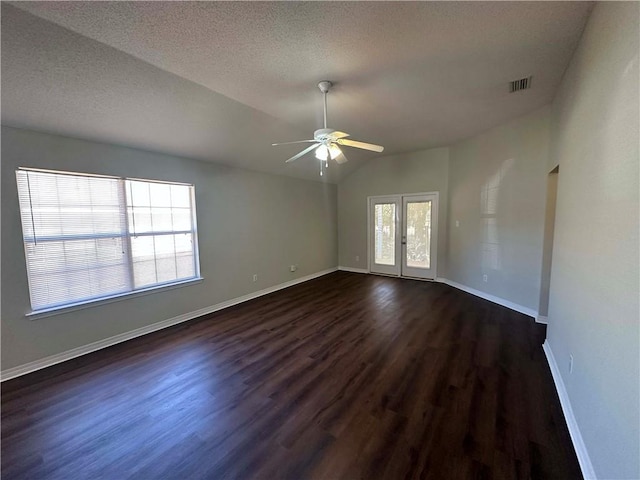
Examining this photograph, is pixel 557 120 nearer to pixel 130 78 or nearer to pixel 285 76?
pixel 285 76

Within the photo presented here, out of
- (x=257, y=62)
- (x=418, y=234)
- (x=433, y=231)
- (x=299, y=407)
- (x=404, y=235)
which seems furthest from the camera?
(x=404, y=235)

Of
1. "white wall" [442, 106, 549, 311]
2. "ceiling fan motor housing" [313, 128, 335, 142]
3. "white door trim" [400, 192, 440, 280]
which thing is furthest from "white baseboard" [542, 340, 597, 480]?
"white door trim" [400, 192, 440, 280]

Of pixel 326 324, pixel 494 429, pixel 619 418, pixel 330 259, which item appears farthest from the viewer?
pixel 330 259

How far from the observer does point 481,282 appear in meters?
4.70

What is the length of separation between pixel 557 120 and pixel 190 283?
5.26 meters

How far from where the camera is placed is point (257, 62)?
7.32ft

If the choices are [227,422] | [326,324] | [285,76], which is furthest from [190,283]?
[285,76]

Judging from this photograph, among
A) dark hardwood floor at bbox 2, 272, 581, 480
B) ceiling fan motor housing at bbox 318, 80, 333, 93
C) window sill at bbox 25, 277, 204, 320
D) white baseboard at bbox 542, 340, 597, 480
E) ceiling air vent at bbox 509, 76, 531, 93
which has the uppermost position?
ceiling air vent at bbox 509, 76, 531, 93

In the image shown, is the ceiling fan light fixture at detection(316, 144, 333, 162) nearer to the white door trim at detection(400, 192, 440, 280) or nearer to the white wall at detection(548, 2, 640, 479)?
the white wall at detection(548, 2, 640, 479)

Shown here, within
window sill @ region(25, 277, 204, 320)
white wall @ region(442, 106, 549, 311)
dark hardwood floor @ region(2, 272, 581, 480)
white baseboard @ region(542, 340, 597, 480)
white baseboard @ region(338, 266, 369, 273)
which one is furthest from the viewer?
white baseboard @ region(338, 266, 369, 273)

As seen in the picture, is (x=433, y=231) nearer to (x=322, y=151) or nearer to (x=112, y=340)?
(x=322, y=151)

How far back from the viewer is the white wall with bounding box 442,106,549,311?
3689mm

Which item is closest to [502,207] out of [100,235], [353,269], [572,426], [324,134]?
[572,426]

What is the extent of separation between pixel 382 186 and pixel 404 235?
1.35 metres
